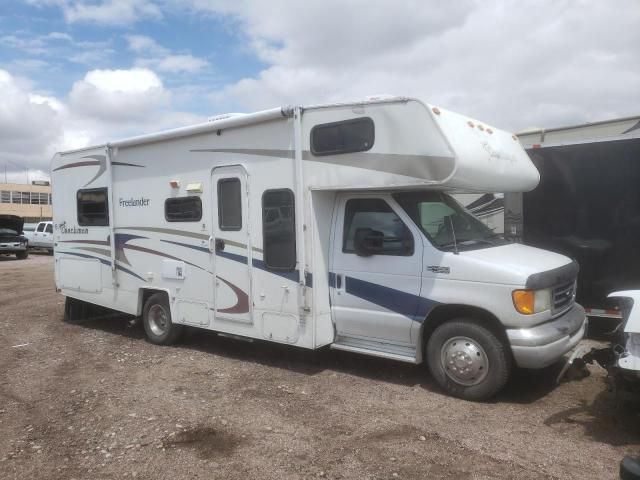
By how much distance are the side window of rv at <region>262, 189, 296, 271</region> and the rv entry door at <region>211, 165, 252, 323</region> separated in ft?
0.95

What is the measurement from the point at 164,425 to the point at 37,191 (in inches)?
3247

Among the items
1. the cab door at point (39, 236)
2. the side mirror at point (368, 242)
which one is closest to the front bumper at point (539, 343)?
the side mirror at point (368, 242)

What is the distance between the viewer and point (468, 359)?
530 centimetres

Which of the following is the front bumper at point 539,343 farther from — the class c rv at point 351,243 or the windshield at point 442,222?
the windshield at point 442,222

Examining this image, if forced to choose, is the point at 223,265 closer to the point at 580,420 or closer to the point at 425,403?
the point at 425,403

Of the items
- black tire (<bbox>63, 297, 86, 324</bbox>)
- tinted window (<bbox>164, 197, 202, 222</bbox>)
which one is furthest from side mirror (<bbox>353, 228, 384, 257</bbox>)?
black tire (<bbox>63, 297, 86, 324</bbox>)

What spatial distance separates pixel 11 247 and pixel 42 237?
4287 mm

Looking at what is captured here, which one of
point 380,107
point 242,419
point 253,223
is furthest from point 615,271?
point 242,419

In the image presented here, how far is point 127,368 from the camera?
6852mm

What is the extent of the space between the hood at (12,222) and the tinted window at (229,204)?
2186 centimetres

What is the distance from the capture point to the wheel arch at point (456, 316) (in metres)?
5.23

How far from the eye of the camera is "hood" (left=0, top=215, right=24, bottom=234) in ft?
82.2

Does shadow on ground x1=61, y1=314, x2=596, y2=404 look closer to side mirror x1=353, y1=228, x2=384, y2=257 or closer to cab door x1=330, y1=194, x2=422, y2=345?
cab door x1=330, y1=194, x2=422, y2=345

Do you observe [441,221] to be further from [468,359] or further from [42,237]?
[42,237]
